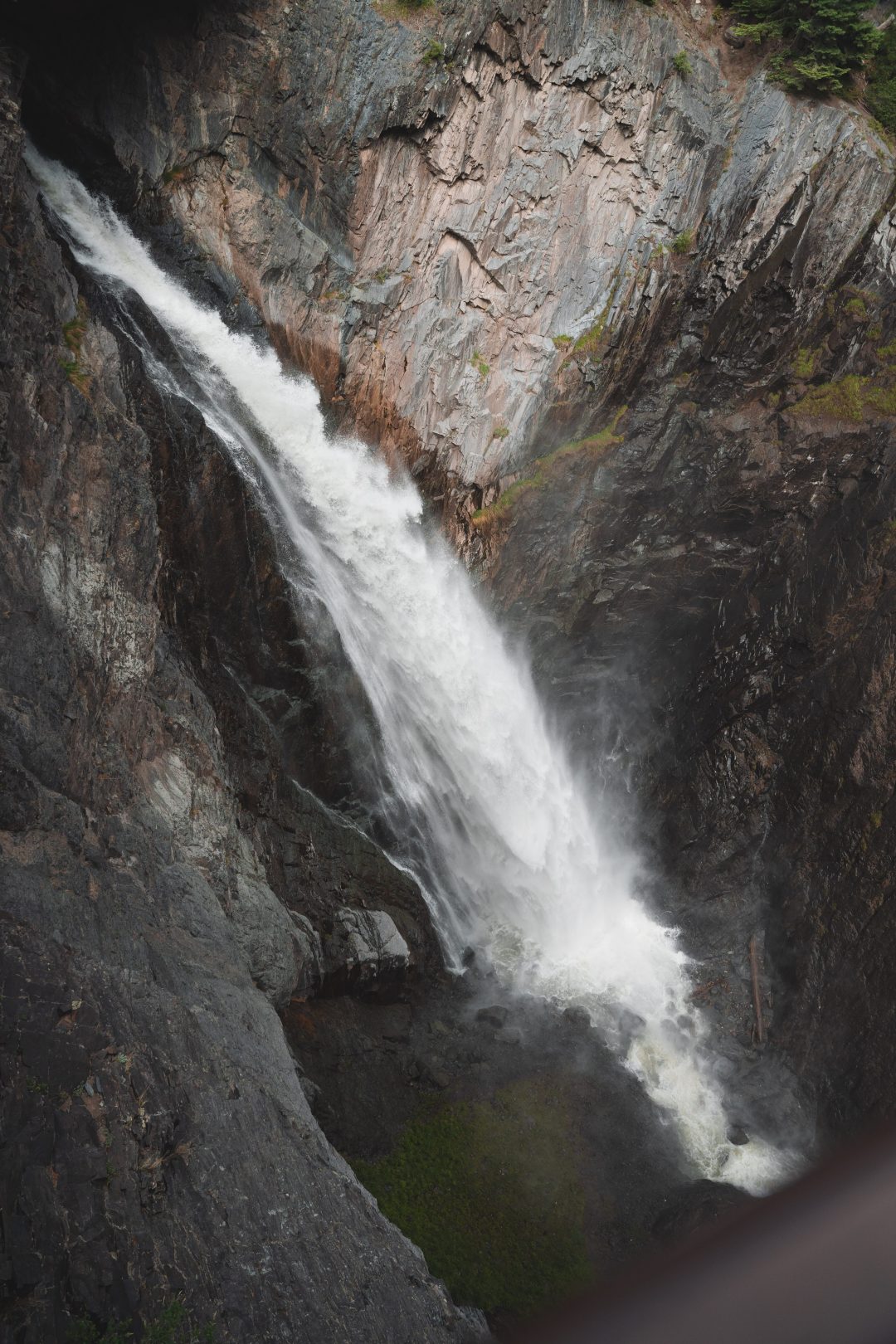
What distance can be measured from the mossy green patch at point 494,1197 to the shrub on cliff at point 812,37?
62.6 feet

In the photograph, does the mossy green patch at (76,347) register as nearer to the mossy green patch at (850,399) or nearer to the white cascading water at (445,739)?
the white cascading water at (445,739)

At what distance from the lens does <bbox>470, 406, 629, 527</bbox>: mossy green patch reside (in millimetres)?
17219

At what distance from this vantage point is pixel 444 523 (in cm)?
1678

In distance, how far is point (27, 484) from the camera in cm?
777

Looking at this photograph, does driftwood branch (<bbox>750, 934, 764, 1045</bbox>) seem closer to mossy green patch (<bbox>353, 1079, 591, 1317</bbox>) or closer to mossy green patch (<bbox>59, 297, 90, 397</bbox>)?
mossy green patch (<bbox>353, 1079, 591, 1317</bbox>)

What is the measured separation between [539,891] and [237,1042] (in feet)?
27.8

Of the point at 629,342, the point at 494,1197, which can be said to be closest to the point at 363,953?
the point at 494,1197

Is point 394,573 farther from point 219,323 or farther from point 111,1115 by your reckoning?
point 111,1115

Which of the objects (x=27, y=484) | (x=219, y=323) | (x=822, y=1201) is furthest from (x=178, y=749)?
(x=219, y=323)

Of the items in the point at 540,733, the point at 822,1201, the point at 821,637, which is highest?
the point at 821,637

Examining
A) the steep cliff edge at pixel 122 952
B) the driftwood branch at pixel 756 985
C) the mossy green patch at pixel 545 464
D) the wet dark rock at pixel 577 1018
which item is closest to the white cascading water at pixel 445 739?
the wet dark rock at pixel 577 1018

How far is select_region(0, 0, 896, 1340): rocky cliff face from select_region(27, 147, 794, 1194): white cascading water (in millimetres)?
850

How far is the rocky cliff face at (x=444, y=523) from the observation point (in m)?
6.07

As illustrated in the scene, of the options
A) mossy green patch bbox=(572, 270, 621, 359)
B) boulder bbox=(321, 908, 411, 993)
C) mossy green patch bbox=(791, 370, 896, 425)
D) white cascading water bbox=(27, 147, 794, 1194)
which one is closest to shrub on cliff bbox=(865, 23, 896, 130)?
mossy green patch bbox=(791, 370, 896, 425)
